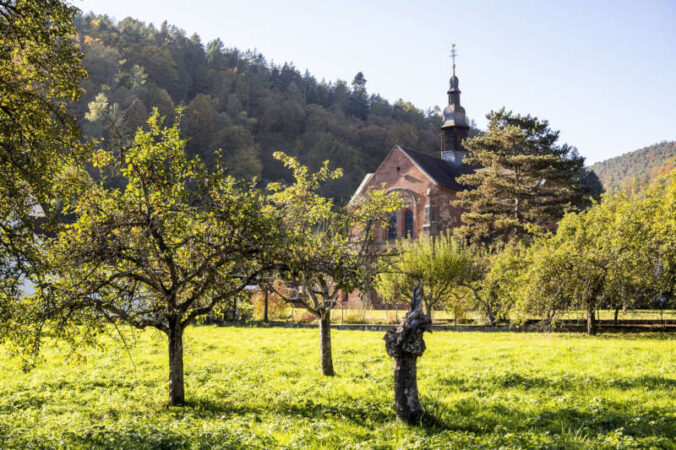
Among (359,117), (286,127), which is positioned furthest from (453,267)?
(359,117)

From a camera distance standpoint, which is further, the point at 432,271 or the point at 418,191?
the point at 418,191

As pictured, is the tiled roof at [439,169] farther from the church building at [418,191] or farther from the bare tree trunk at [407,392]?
the bare tree trunk at [407,392]

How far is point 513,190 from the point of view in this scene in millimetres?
38281

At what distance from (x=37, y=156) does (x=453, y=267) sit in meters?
23.2

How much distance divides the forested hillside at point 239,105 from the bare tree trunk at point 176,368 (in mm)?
58469

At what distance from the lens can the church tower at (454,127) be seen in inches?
2140

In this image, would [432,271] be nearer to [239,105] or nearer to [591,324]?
[591,324]

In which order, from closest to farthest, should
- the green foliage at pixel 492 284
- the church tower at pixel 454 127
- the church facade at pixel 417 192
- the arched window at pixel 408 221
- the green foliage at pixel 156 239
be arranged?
the green foliage at pixel 156 239, the green foliage at pixel 492 284, the church facade at pixel 417 192, the arched window at pixel 408 221, the church tower at pixel 454 127

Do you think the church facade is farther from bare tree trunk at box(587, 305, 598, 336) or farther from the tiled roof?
bare tree trunk at box(587, 305, 598, 336)

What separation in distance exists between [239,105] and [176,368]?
8980cm

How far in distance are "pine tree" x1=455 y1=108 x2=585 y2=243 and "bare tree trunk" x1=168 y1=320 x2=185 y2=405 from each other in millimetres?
29727

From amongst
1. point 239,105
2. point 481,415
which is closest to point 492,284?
point 481,415

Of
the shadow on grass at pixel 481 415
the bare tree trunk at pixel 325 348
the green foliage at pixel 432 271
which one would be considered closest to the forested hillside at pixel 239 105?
the green foliage at pixel 432 271

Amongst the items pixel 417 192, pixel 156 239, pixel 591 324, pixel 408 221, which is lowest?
pixel 591 324
